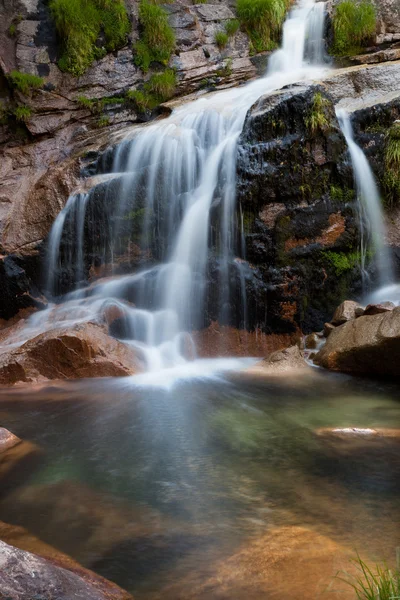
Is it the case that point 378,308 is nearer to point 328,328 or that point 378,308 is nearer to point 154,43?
point 328,328

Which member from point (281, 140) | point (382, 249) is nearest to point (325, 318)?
point (382, 249)

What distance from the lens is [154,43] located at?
12930 mm

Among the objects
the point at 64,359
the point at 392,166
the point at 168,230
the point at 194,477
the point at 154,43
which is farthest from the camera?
the point at 154,43

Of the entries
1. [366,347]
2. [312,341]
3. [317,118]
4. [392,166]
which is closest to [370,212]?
[392,166]

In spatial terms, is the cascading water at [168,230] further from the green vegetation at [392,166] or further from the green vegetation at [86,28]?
the green vegetation at [86,28]

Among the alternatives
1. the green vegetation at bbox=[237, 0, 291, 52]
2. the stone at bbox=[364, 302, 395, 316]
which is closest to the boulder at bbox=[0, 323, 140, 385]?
the stone at bbox=[364, 302, 395, 316]

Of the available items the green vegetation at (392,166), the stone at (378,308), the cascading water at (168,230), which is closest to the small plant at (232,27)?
the cascading water at (168,230)

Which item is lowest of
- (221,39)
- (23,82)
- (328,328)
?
(328,328)

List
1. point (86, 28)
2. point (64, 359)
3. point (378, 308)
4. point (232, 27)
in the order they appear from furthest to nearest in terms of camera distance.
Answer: point (232, 27) → point (86, 28) → point (64, 359) → point (378, 308)

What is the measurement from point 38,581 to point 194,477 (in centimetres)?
162

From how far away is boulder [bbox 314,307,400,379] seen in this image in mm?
5480

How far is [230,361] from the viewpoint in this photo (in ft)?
23.3

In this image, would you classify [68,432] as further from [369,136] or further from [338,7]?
[338,7]

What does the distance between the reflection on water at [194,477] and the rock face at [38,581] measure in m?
0.25
